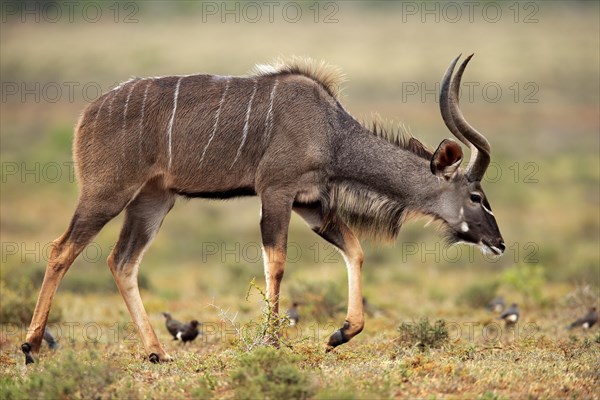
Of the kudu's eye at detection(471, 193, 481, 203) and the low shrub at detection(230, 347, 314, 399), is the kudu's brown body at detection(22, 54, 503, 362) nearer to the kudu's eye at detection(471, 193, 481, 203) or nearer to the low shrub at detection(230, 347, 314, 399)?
the kudu's eye at detection(471, 193, 481, 203)

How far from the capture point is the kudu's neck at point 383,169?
9.98m

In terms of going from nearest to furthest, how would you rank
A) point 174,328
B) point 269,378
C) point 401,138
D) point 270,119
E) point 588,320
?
point 269,378 < point 270,119 < point 401,138 < point 174,328 < point 588,320

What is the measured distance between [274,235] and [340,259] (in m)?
16.3

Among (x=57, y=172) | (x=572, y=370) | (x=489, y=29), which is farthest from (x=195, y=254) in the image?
(x=489, y=29)

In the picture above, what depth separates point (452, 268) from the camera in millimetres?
23109

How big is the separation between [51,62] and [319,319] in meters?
54.3

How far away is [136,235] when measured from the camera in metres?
10.3

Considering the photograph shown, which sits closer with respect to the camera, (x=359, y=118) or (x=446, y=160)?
(x=446, y=160)

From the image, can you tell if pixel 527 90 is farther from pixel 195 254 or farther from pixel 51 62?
pixel 195 254

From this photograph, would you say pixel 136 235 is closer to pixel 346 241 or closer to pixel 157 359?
pixel 157 359

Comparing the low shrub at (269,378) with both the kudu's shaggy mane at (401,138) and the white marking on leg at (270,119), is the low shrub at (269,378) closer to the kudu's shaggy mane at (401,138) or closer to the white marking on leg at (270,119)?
the white marking on leg at (270,119)

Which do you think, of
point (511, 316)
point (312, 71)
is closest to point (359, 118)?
point (312, 71)

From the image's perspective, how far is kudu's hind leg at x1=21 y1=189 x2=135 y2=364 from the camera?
9406 millimetres

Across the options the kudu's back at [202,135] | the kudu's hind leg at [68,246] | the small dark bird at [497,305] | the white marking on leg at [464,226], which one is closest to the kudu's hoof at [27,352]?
the kudu's hind leg at [68,246]
